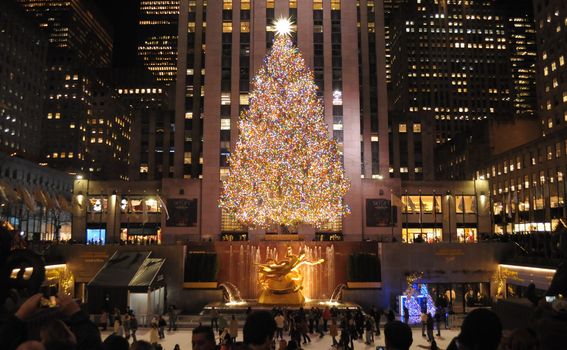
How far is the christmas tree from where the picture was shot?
44.0 m

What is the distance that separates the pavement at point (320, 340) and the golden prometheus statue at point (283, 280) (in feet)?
21.5

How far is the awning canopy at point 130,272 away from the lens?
35688 mm

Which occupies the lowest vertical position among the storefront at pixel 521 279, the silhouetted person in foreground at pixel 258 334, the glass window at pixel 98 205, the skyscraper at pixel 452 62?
the storefront at pixel 521 279

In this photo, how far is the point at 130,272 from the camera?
37656 millimetres

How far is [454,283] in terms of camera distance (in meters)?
42.0

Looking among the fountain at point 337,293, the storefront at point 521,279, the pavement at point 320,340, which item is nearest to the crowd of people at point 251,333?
the pavement at point 320,340

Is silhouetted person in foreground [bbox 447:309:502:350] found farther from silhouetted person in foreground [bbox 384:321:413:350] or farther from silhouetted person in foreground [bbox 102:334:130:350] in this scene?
silhouetted person in foreground [bbox 102:334:130:350]

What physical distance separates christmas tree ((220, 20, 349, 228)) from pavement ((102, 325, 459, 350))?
1517cm

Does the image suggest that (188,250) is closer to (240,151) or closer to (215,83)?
(240,151)

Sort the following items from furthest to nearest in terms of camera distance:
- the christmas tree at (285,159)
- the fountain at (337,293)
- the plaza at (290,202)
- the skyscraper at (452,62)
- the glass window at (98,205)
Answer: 1. the skyscraper at (452,62)
2. the glass window at (98,205)
3. the christmas tree at (285,159)
4. the fountain at (337,293)
5. the plaza at (290,202)

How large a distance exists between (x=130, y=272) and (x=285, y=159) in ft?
51.4

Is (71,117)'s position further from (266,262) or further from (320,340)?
(320,340)

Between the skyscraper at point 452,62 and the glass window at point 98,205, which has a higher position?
the skyscraper at point 452,62

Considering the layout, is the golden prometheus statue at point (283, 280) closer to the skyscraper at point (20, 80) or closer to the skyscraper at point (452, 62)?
the skyscraper at point (20, 80)
